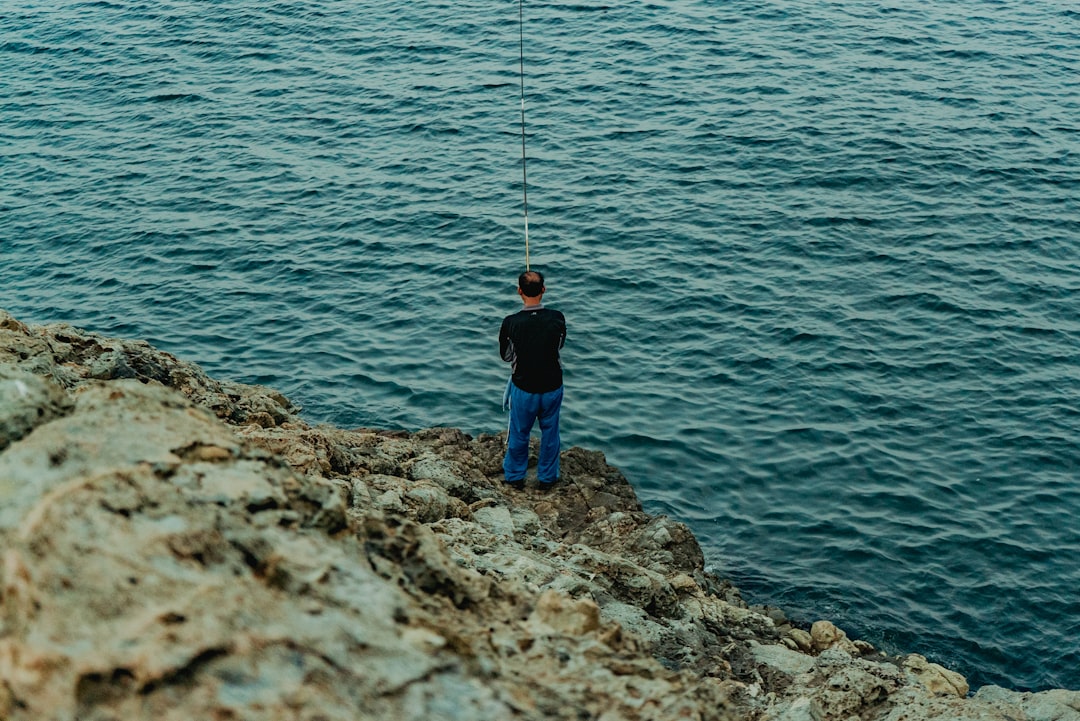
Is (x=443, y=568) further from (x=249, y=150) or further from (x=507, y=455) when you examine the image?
(x=249, y=150)

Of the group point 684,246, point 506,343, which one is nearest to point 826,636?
point 506,343

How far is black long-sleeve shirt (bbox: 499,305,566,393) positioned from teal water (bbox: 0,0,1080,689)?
2.35 metres

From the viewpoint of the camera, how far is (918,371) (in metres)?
14.7

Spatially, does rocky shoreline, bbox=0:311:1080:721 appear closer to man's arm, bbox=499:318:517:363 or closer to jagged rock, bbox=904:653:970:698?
jagged rock, bbox=904:653:970:698

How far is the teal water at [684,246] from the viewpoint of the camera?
1238cm

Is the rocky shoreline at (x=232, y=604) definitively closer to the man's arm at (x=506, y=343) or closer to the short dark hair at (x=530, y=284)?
the short dark hair at (x=530, y=284)

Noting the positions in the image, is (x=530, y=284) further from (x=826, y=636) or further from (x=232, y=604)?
(x=232, y=604)

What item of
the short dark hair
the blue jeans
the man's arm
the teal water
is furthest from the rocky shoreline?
the teal water

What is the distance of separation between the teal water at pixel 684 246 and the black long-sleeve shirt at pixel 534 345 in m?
2.35

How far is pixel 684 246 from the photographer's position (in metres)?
18.0

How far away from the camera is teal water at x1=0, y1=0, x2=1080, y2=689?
1238 cm

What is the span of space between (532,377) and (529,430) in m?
0.70

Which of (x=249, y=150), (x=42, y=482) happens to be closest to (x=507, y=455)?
(x=42, y=482)

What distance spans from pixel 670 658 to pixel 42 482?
522 centimetres
